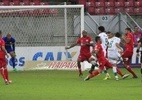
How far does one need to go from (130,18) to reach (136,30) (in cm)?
331

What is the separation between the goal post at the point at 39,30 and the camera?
91.1ft

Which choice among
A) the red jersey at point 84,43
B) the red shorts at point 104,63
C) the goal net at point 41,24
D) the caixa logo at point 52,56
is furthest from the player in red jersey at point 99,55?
the caixa logo at point 52,56

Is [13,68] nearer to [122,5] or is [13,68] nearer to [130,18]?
[130,18]

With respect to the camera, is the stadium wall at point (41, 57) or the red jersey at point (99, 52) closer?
the red jersey at point (99, 52)

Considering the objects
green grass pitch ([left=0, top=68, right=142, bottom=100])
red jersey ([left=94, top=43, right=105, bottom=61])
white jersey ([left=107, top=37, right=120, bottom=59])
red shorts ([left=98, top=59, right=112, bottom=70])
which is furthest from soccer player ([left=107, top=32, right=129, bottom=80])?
green grass pitch ([left=0, top=68, right=142, bottom=100])

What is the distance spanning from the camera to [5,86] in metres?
19.0

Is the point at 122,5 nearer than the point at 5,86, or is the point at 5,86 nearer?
the point at 5,86

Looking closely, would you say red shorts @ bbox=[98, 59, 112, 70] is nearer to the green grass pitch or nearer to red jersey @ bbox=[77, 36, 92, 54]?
the green grass pitch

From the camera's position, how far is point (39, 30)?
28.0m

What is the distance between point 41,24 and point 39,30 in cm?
34

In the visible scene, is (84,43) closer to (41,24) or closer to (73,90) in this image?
(41,24)

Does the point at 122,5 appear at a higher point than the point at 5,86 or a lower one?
higher

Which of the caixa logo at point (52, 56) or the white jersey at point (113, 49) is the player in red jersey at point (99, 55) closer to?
the white jersey at point (113, 49)

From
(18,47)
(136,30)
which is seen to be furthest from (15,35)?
(136,30)
